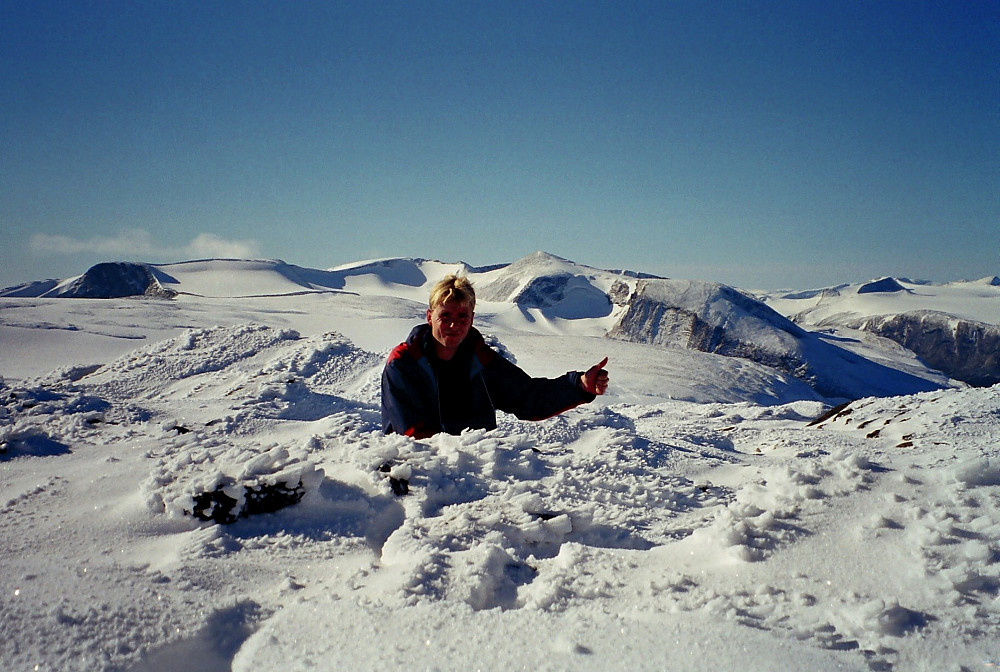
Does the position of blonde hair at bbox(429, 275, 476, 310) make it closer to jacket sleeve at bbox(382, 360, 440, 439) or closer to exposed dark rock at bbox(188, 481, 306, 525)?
jacket sleeve at bbox(382, 360, 440, 439)

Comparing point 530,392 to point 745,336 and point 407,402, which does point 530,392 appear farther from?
point 745,336

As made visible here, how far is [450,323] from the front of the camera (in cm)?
324

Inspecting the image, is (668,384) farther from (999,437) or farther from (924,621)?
(924,621)

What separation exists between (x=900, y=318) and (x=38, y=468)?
3369 inches

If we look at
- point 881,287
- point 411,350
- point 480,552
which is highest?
point 881,287

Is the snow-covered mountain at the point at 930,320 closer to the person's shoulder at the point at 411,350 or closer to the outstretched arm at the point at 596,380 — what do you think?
the outstretched arm at the point at 596,380

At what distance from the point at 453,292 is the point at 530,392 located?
89 cm

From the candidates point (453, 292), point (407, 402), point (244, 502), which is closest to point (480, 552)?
point (244, 502)

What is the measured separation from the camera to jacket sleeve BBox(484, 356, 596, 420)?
3.53 metres

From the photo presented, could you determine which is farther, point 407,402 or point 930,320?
point 930,320

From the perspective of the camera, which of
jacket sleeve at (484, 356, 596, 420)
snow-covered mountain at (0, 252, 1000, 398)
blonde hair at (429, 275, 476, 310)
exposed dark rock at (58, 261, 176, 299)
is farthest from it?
exposed dark rock at (58, 261, 176, 299)

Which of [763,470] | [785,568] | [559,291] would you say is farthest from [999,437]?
[559,291]

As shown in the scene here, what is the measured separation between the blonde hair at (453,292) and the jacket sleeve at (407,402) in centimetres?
45

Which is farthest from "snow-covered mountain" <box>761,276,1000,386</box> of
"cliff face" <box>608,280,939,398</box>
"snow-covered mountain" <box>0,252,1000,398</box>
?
"cliff face" <box>608,280,939,398</box>
